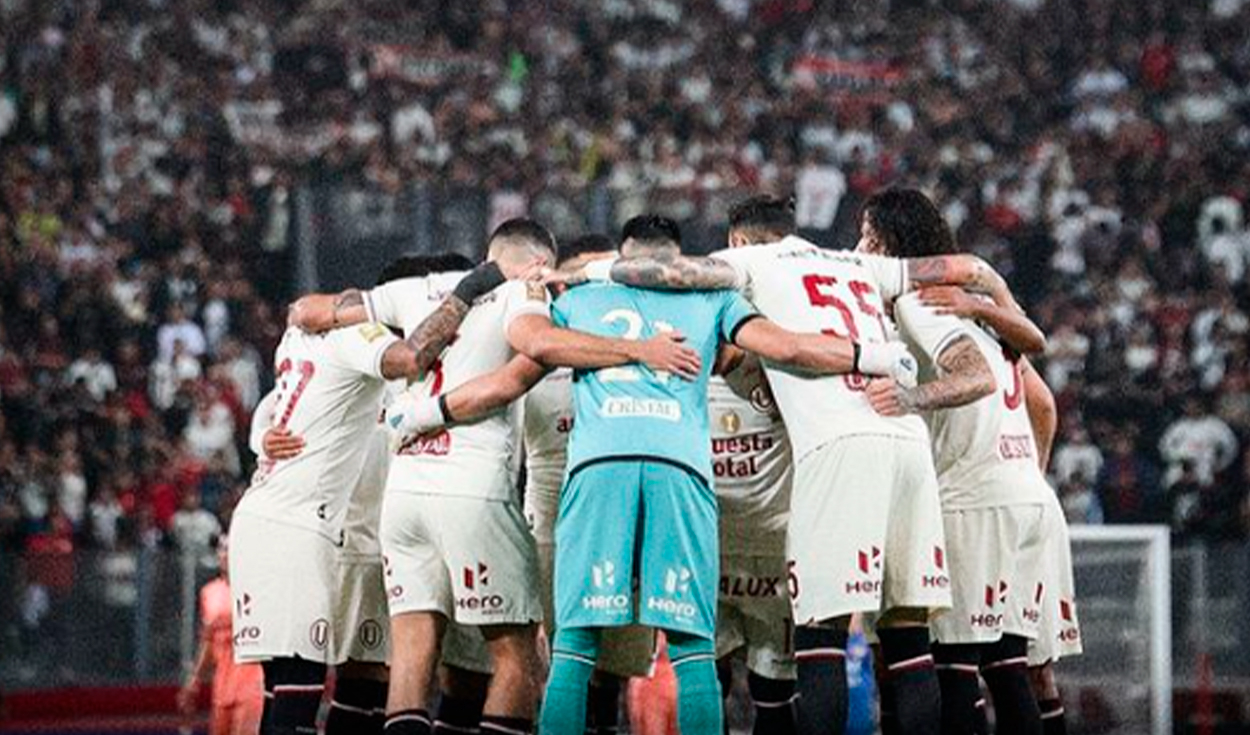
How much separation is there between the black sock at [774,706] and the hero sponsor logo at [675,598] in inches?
55.6

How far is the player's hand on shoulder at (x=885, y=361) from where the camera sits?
10070 millimetres

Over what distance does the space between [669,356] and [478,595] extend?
4.51 ft

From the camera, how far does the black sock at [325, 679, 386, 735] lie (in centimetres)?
1134

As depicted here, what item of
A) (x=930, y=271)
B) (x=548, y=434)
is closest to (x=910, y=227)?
(x=930, y=271)

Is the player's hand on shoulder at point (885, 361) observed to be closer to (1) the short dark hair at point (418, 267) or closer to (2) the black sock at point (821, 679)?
(2) the black sock at point (821, 679)

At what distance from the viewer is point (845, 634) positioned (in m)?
9.96

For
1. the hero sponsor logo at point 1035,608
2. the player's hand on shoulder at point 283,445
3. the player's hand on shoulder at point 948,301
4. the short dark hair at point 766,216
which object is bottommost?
the hero sponsor logo at point 1035,608

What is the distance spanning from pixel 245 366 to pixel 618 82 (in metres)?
7.66

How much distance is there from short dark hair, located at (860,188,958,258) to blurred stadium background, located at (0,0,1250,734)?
21.2ft

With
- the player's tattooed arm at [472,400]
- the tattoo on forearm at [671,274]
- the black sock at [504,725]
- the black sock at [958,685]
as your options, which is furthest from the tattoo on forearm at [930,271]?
the black sock at [504,725]

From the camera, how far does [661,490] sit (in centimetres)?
957

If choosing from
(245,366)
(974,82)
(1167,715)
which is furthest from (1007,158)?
(1167,715)

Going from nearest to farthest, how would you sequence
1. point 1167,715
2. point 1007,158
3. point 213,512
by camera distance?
point 1167,715, point 213,512, point 1007,158

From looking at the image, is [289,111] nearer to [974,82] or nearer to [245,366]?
[245,366]
